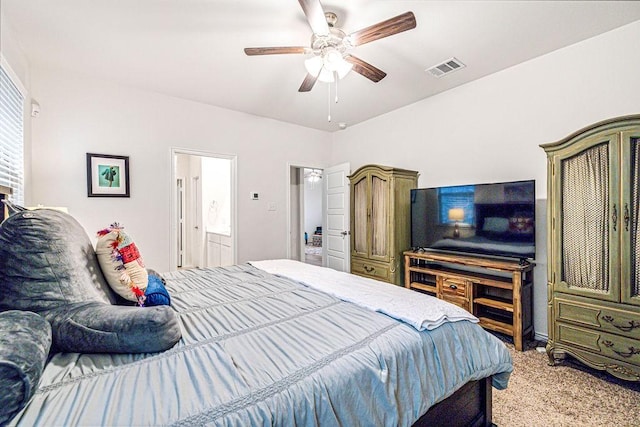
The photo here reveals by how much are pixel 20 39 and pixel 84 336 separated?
9.31ft

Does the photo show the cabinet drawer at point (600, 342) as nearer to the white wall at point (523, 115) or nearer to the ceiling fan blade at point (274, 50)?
the white wall at point (523, 115)

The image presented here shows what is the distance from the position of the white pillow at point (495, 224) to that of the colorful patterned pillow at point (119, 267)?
2.88 m

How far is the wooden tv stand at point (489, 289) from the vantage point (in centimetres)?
251

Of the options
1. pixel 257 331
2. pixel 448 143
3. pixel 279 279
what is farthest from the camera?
pixel 448 143

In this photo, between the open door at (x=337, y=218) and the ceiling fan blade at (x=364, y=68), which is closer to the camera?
the ceiling fan blade at (x=364, y=68)

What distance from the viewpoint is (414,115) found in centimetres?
381

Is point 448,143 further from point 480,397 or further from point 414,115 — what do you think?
point 480,397

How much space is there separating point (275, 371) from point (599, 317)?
2.40 meters

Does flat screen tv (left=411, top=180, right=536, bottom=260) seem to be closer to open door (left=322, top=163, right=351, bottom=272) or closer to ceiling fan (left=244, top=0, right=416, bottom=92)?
open door (left=322, top=163, right=351, bottom=272)

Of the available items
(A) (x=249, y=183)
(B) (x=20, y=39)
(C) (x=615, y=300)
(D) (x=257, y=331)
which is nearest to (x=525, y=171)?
(C) (x=615, y=300)

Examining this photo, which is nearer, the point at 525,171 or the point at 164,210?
the point at 525,171

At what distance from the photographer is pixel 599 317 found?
204 cm

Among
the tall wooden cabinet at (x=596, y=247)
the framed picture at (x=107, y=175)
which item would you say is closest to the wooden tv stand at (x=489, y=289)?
the tall wooden cabinet at (x=596, y=247)

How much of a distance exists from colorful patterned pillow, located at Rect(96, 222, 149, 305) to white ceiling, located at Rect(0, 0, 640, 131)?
1.67m
